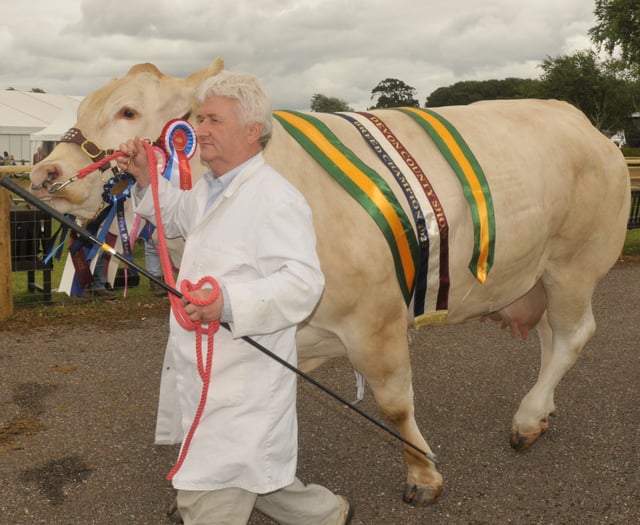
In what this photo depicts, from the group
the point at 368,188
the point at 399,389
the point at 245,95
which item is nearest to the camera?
the point at 245,95

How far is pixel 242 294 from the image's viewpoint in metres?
1.83


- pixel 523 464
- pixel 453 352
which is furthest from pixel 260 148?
pixel 453 352

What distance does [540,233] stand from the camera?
129 inches

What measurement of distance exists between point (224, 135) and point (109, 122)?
73 centimetres

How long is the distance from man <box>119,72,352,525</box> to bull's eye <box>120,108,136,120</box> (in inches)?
21.9

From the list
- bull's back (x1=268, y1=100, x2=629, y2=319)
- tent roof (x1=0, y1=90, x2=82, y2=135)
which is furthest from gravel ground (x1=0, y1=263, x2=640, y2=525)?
tent roof (x1=0, y1=90, x2=82, y2=135)

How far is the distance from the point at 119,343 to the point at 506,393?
2.85m

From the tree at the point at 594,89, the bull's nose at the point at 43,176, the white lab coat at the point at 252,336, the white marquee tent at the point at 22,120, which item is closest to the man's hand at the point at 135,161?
the bull's nose at the point at 43,176

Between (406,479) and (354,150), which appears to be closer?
(354,150)

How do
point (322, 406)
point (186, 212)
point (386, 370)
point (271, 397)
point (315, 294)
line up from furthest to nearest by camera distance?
point (322, 406)
point (386, 370)
point (186, 212)
point (271, 397)
point (315, 294)

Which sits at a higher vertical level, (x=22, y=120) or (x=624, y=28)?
(x=624, y=28)

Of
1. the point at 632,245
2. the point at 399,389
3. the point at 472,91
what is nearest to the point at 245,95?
the point at 399,389

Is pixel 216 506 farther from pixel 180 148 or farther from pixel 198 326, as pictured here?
pixel 180 148

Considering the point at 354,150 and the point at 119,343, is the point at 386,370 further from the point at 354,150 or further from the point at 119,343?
the point at 119,343
